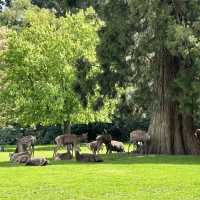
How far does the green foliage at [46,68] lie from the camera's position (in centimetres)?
4481

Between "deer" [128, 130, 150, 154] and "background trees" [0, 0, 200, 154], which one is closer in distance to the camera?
"background trees" [0, 0, 200, 154]

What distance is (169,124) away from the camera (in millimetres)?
33844

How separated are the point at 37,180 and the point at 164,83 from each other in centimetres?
1468

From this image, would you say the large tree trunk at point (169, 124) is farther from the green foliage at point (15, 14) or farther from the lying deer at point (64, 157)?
the green foliage at point (15, 14)

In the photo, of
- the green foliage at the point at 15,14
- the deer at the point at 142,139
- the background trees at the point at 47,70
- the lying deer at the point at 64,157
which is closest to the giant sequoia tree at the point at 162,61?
the deer at the point at 142,139

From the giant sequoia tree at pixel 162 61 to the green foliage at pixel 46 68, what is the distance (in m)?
9.36

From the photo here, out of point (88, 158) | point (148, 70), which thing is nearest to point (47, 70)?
point (148, 70)

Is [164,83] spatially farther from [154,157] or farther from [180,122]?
[154,157]

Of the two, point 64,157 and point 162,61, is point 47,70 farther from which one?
point 64,157

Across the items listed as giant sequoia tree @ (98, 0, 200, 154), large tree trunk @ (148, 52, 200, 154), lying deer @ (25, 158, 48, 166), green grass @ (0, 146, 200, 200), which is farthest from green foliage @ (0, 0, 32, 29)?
green grass @ (0, 146, 200, 200)

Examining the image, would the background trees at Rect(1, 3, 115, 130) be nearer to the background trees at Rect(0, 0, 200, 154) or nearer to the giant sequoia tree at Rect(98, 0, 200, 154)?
the background trees at Rect(0, 0, 200, 154)

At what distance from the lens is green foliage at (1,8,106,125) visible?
44812 millimetres

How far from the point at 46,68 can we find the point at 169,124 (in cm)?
1451

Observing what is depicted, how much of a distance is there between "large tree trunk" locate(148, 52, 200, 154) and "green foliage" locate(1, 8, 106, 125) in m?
10.9
